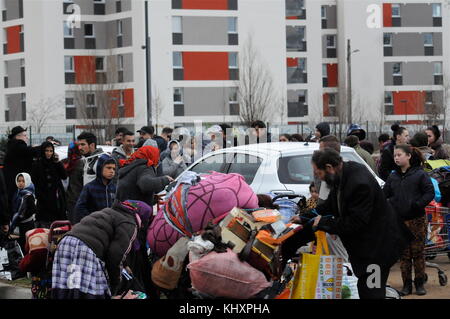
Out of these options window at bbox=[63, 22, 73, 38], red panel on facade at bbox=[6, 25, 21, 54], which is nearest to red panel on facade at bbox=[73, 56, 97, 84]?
window at bbox=[63, 22, 73, 38]

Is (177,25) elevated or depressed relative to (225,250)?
elevated

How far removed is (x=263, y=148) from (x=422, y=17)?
49459mm

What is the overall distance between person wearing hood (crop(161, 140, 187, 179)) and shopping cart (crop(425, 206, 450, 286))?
13.0 feet

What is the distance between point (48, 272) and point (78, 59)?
44627 millimetres

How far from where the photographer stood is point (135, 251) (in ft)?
26.9

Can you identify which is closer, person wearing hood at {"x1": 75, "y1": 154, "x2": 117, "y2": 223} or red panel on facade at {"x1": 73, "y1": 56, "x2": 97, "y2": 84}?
person wearing hood at {"x1": 75, "y1": 154, "x2": 117, "y2": 223}

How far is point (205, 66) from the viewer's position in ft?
165

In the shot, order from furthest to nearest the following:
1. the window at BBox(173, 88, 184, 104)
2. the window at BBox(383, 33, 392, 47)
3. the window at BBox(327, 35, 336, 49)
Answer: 1. the window at BBox(327, 35, 336, 49)
2. the window at BBox(383, 33, 392, 47)
3. the window at BBox(173, 88, 184, 104)

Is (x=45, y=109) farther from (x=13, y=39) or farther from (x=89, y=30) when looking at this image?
(x=13, y=39)

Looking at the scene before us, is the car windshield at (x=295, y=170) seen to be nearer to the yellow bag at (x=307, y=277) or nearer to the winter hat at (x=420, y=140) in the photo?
the winter hat at (x=420, y=140)

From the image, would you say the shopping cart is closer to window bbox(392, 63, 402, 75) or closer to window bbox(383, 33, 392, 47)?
window bbox(392, 63, 402, 75)

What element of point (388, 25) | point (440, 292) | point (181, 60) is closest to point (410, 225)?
point (440, 292)

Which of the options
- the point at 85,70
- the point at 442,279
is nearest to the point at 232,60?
the point at 85,70

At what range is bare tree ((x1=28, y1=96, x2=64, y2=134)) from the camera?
4888cm
